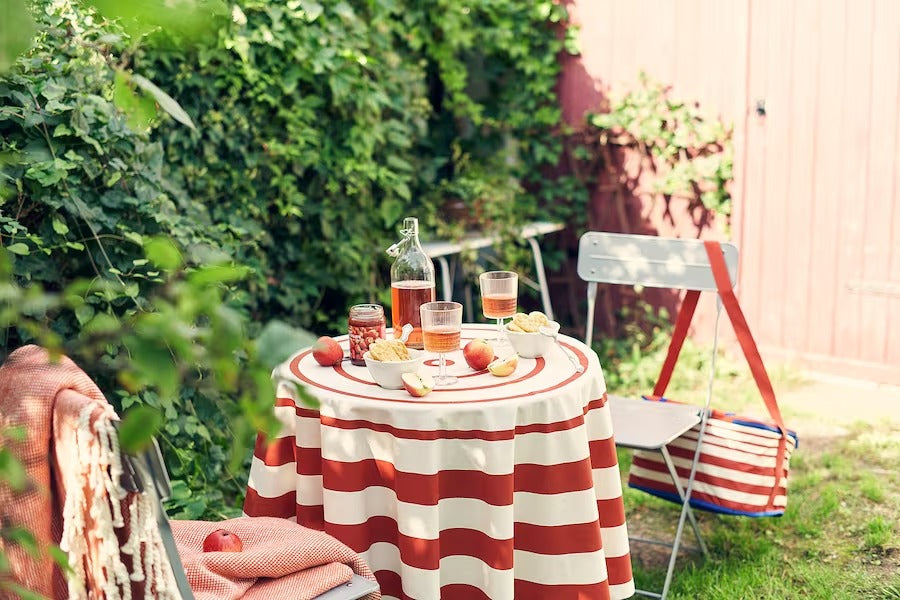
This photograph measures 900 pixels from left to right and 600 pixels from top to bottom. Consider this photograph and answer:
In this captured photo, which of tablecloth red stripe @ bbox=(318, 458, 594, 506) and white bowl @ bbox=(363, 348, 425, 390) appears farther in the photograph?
white bowl @ bbox=(363, 348, 425, 390)

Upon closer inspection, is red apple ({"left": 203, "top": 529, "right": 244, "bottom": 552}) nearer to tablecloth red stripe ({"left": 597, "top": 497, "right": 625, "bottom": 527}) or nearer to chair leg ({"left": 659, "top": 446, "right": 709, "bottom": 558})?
tablecloth red stripe ({"left": 597, "top": 497, "right": 625, "bottom": 527})

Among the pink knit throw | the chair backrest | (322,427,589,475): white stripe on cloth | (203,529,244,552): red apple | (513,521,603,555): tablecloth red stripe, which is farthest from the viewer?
the chair backrest

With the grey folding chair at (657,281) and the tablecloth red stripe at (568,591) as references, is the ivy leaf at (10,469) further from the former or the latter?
the grey folding chair at (657,281)

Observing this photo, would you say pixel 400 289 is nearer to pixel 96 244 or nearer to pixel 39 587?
pixel 96 244

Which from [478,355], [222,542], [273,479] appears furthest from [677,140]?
[222,542]

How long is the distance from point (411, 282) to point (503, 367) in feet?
1.36

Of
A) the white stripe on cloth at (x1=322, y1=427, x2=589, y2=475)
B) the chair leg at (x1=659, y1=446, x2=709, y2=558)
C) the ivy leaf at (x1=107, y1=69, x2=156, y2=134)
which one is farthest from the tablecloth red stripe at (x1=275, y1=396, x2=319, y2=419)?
the ivy leaf at (x1=107, y1=69, x2=156, y2=134)

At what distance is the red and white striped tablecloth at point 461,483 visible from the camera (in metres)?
2.35

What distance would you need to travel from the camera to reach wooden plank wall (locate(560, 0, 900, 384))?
4836 millimetres

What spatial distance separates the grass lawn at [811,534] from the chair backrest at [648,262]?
33.7 inches

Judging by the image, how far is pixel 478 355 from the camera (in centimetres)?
264

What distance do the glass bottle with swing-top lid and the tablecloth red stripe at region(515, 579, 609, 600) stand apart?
0.76 m

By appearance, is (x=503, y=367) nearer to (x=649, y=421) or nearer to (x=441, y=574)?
(x=441, y=574)

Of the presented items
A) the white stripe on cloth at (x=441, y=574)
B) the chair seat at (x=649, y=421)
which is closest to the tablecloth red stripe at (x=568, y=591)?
the white stripe on cloth at (x=441, y=574)
